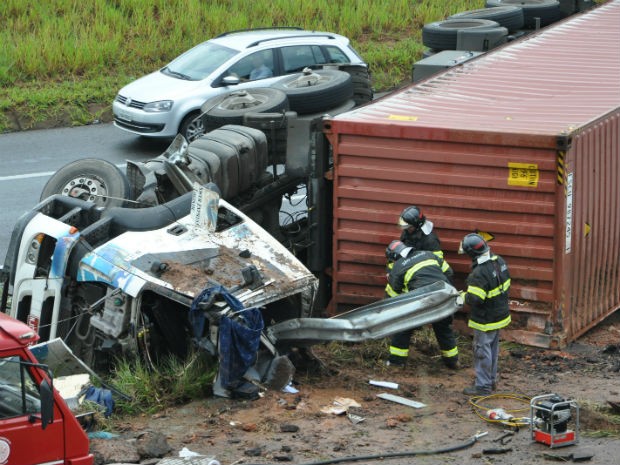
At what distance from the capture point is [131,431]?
27.7 ft

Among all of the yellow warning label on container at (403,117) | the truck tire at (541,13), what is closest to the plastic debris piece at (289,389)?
the yellow warning label on container at (403,117)

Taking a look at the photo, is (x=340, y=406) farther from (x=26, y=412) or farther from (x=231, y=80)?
(x=231, y=80)

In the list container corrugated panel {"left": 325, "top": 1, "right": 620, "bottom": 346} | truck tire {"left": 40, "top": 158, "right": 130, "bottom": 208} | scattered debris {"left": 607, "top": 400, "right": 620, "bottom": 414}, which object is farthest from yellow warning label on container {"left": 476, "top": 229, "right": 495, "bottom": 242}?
truck tire {"left": 40, "top": 158, "right": 130, "bottom": 208}

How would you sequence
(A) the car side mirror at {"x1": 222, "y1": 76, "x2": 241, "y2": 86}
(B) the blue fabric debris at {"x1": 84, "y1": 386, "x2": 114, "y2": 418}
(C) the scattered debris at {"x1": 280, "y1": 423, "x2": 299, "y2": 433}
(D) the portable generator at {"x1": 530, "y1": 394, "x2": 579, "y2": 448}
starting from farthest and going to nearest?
(A) the car side mirror at {"x1": 222, "y1": 76, "x2": 241, "y2": 86}, (B) the blue fabric debris at {"x1": 84, "y1": 386, "x2": 114, "y2": 418}, (C) the scattered debris at {"x1": 280, "y1": 423, "x2": 299, "y2": 433}, (D) the portable generator at {"x1": 530, "y1": 394, "x2": 579, "y2": 448}

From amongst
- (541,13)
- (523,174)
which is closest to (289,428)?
(523,174)

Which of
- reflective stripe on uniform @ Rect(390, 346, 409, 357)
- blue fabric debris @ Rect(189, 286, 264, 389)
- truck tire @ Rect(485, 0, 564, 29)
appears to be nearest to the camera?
blue fabric debris @ Rect(189, 286, 264, 389)

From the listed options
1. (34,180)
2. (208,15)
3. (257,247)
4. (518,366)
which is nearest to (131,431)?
(257,247)

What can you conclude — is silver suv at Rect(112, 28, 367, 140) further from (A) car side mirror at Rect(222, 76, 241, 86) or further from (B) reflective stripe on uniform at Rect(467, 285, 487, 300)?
(B) reflective stripe on uniform at Rect(467, 285, 487, 300)

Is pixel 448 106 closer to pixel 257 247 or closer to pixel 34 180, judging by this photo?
pixel 257 247

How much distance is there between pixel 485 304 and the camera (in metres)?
9.52

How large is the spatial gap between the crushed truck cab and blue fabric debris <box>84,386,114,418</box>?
1.70 m

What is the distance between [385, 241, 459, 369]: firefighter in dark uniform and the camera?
9930 millimetres

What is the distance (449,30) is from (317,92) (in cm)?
451

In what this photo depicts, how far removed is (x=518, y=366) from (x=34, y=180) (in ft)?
25.9
